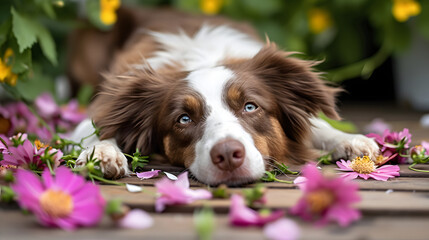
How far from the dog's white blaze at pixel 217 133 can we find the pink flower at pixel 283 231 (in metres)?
0.68

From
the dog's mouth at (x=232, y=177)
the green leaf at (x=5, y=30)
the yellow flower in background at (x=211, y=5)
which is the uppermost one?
the yellow flower in background at (x=211, y=5)

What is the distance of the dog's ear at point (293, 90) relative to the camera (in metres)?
2.96

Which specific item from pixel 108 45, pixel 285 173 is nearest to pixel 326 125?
pixel 285 173

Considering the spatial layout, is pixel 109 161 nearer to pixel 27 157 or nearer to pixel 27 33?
pixel 27 157

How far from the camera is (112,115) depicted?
3033mm

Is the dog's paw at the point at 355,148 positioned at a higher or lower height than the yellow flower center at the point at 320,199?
higher

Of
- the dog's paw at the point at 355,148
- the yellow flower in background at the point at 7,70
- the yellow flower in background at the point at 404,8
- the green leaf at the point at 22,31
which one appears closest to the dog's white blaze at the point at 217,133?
the dog's paw at the point at 355,148

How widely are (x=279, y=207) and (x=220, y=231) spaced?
1.01 feet

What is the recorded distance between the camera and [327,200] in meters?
1.66

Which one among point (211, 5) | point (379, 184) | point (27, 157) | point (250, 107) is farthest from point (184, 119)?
point (211, 5)

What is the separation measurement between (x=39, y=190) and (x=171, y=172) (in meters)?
0.97

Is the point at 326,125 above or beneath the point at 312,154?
above

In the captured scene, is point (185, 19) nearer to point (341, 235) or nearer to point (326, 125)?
point (326, 125)

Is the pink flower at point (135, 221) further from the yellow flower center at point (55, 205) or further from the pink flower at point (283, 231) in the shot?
the pink flower at point (283, 231)
